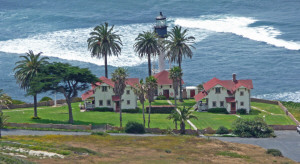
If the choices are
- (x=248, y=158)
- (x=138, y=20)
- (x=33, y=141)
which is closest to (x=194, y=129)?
(x=248, y=158)

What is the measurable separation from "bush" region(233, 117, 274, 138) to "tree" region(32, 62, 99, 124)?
26522 millimetres

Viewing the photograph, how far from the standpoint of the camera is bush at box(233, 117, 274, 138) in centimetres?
10112

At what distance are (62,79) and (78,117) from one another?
771 cm

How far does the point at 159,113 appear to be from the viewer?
385 feet

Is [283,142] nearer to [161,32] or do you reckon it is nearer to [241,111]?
[241,111]

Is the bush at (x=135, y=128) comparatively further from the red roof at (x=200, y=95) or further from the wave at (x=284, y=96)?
the wave at (x=284, y=96)

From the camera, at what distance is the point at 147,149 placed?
288ft

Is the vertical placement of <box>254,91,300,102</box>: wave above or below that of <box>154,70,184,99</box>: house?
below

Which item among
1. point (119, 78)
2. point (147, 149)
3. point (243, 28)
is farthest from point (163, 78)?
point (243, 28)

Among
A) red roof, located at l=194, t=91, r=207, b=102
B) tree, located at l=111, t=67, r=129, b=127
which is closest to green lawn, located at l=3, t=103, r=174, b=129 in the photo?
tree, located at l=111, t=67, r=129, b=127

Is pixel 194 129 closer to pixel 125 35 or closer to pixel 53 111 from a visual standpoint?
pixel 53 111

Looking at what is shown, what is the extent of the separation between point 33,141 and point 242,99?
147 feet

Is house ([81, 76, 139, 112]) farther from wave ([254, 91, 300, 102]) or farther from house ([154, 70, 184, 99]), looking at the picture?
wave ([254, 91, 300, 102])

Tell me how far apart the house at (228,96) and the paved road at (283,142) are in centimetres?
1634
